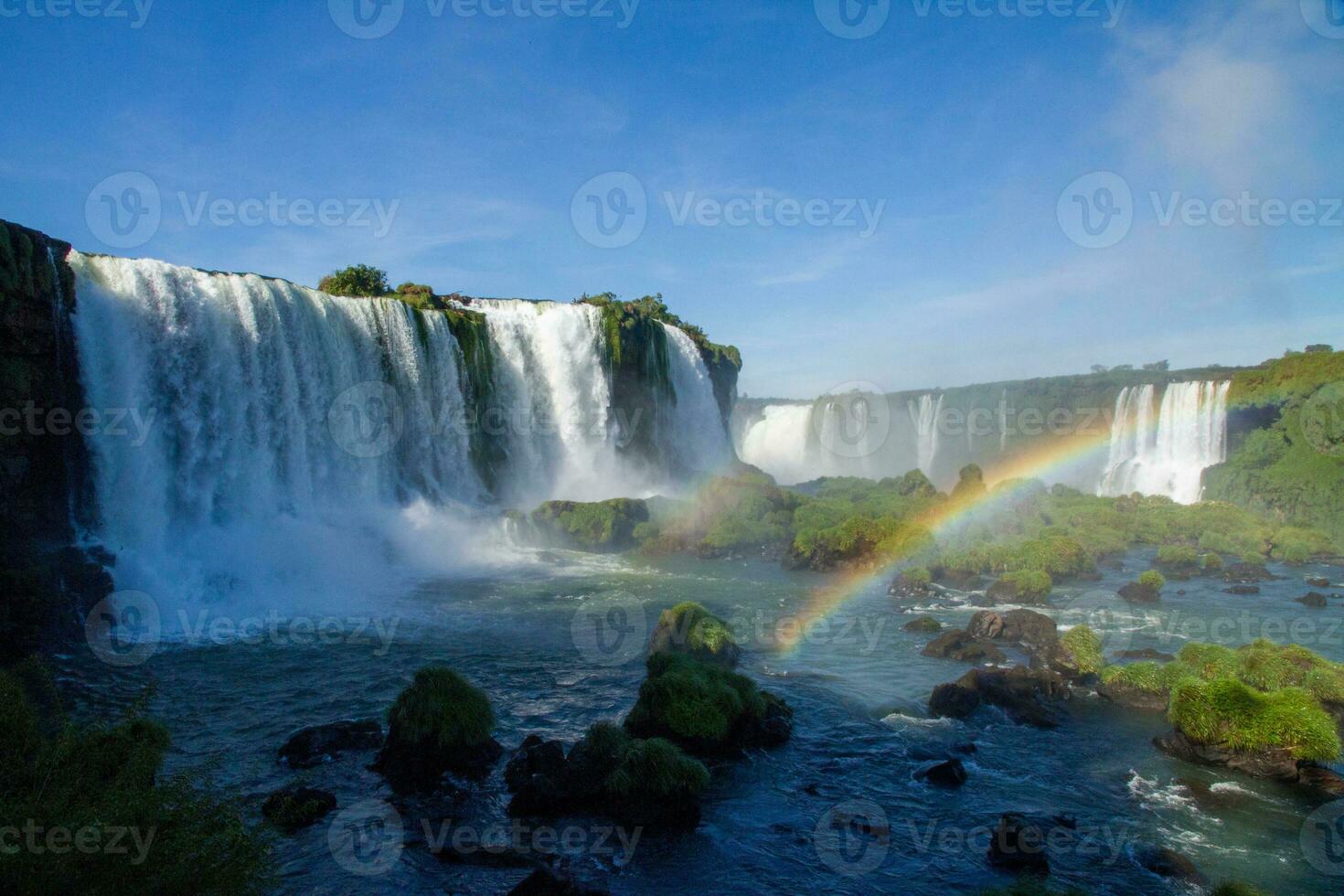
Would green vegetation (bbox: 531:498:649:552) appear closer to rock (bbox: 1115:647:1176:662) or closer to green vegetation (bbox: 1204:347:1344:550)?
rock (bbox: 1115:647:1176:662)

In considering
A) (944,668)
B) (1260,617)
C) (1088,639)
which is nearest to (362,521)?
(944,668)

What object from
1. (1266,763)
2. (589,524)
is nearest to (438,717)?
(1266,763)

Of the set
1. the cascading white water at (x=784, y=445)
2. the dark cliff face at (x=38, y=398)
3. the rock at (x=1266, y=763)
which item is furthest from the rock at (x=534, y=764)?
the cascading white water at (x=784, y=445)

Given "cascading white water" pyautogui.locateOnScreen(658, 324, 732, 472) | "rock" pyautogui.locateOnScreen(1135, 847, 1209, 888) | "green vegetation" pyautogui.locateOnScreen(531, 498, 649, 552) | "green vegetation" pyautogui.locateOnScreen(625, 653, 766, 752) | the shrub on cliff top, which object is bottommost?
"rock" pyautogui.locateOnScreen(1135, 847, 1209, 888)

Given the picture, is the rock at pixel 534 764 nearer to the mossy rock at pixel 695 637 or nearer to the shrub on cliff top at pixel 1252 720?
the mossy rock at pixel 695 637

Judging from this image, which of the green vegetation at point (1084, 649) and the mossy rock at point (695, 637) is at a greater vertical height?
the green vegetation at point (1084, 649)

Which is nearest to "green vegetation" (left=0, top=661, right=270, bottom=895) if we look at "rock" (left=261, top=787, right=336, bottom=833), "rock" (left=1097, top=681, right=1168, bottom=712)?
"rock" (left=261, top=787, right=336, bottom=833)

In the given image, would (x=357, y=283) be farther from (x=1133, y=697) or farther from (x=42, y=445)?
(x=1133, y=697)
